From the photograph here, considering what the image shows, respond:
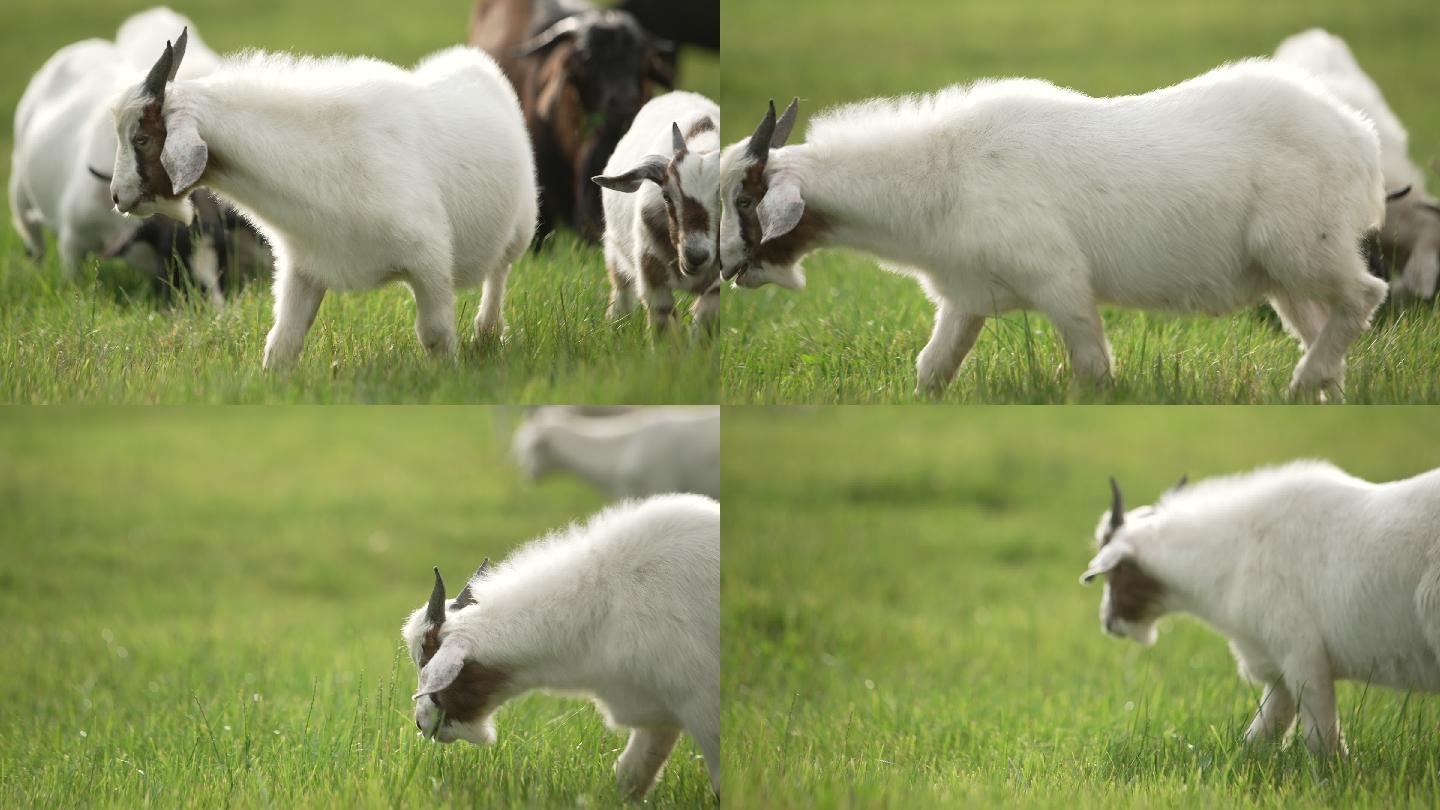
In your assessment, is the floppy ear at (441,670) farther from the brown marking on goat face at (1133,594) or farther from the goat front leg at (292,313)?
the brown marking on goat face at (1133,594)

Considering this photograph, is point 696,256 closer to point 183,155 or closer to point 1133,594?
point 183,155

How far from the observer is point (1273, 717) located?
5.94m

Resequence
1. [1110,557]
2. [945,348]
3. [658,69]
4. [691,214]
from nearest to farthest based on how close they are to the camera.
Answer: [691,214] < [945,348] < [1110,557] < [658,69]

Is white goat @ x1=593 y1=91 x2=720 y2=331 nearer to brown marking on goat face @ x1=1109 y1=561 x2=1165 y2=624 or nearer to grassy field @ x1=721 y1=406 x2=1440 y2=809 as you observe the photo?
grassy field @ x1=721 y1=406 x2=1440 y2=809

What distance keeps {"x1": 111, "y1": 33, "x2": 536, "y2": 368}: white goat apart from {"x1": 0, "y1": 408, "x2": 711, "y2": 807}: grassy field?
5.09ft

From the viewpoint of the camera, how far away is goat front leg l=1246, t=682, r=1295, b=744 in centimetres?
592

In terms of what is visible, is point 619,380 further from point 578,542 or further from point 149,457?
point 149,457

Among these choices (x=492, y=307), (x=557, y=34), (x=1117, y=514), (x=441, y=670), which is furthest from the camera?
(x=557, y=34)

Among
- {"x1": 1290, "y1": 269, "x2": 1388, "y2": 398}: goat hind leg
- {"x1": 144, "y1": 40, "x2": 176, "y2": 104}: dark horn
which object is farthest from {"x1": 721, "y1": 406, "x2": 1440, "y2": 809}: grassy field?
{"x1": 144, "y1": 40, "x2": 176, "y2": 104}: dark horn

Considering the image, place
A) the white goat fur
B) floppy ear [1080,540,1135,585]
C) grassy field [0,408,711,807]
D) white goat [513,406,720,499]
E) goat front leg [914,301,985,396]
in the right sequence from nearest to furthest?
grassy field [0,408,711,807], goat front leg [914,301,985,396], floppy ear [1080,540,1135,585], the white goat fur, white goat [513,406,720,499]

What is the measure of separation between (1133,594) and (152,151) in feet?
15.6

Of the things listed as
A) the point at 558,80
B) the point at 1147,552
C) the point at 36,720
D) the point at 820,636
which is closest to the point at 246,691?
the point at 36,720

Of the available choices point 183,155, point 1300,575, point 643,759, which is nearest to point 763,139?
point 183,155

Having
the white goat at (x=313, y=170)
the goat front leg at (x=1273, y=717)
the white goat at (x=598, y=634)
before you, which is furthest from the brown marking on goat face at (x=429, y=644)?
the goat front leg at (x=1273, y=717)
